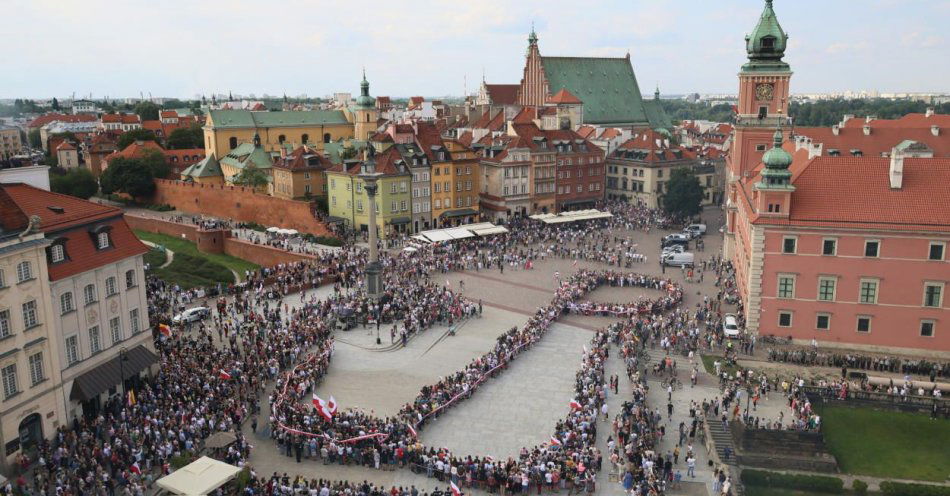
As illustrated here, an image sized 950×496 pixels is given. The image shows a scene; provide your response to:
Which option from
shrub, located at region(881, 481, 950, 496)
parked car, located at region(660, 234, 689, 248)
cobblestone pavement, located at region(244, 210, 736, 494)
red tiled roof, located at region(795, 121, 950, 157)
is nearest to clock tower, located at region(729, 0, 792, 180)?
red tiled roof, located at region(795, 121, 950, 157)

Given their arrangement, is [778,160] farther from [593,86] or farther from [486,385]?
[593,86]

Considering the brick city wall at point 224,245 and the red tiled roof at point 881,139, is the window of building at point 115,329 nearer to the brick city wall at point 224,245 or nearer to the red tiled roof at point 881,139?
the brick city wall at point 224,245

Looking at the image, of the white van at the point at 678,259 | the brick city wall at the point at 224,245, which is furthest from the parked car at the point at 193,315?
the white van at the point at 678,259

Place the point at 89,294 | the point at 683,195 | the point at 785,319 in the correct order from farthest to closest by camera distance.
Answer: the point at 683,195 → the point at 785,319 → the point at 89,294

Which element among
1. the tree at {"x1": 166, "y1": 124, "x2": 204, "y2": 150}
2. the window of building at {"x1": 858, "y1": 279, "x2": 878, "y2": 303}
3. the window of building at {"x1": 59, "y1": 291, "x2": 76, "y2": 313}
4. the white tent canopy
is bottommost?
the white tent canopy

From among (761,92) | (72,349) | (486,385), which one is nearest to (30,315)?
(72,349)

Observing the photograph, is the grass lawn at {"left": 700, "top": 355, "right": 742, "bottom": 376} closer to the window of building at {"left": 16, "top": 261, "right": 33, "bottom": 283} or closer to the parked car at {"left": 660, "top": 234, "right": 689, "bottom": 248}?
the parked car at {"left": 660, "top": 234, "right": 689, "bottom": 248}
